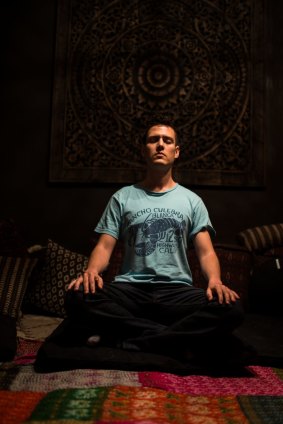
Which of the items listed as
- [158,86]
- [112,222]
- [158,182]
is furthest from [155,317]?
[158,86]

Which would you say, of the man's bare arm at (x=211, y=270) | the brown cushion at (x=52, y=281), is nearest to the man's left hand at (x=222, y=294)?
the man's bare arm at (x=211, y=270)

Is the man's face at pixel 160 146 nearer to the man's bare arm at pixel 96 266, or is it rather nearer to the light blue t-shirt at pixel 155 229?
the light blue t-shirt at pixel 155 229

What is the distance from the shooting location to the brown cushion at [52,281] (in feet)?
7.43

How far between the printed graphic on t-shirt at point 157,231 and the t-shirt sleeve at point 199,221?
6cm

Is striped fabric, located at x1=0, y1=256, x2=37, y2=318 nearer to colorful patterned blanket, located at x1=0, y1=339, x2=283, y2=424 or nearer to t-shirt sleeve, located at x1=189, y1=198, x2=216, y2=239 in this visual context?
colorful patterned blanket, located at x1=0, y1=339, x2=283, y2=424

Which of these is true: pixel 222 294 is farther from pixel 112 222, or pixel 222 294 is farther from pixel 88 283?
pixel 112 222

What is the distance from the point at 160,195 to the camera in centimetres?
189

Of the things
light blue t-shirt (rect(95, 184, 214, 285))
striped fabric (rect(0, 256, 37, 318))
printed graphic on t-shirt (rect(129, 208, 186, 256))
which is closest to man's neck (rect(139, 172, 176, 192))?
light blue t-shirt (rect(95, 184, 214, 285))

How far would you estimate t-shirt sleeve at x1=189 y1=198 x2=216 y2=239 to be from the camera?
5.99 ft

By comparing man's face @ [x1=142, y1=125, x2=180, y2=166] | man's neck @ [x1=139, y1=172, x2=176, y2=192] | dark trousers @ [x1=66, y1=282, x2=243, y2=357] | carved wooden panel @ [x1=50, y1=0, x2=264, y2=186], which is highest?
carved wooden panel @ [x1=50, y1=0, x2=264, y2=186]

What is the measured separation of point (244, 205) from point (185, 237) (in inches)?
44.3

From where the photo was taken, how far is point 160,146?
1.89 meters

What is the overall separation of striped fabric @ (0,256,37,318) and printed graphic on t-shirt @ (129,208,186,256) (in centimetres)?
70

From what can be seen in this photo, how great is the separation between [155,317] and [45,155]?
1.67 m
